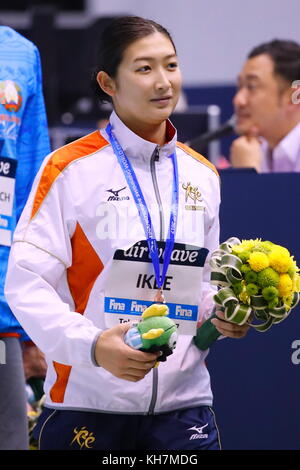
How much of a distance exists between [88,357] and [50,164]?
0.51 m

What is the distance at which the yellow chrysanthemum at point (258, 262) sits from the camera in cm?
247

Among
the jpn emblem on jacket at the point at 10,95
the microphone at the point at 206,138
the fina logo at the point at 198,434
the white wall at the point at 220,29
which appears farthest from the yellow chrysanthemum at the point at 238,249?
the white wall at the point at 220,29

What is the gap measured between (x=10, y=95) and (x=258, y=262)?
1.04m

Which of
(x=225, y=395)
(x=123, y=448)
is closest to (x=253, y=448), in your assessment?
(x=225, y=395)

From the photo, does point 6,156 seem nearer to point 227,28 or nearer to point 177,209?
point 177,209

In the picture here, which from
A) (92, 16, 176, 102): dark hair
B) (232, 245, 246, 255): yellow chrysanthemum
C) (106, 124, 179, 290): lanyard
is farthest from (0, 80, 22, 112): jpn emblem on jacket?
(232, 245, 246, 255): yellow chrysanthemum

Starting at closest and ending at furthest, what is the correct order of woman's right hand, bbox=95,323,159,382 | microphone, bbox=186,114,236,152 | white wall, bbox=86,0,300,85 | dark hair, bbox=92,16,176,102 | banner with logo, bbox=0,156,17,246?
1. woman's right hand, bbox=95,323,159,382
2. dark hair, bbox=92,16,176,102
3. banner with logo, bbox=0,156,17,246
4. microphone, bbox=186,114,236,152
5. white wall, bbox=86,0,300,85

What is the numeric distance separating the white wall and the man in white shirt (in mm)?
5919

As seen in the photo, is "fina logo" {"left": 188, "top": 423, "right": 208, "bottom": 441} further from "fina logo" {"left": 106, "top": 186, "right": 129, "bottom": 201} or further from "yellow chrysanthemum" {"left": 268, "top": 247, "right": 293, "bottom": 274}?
"fina logo" {"left": 106, "top": 186, "right": 129, "bottom": 201}

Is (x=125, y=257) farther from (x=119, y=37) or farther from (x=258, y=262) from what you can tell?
(x=119, y=37)

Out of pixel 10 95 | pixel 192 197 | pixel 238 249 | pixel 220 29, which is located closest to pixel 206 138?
pixel 10 95

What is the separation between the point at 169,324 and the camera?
7.79 ft

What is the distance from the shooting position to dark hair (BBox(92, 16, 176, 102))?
2711 mm

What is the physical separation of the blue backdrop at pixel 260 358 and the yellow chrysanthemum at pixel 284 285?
1.00 meters
